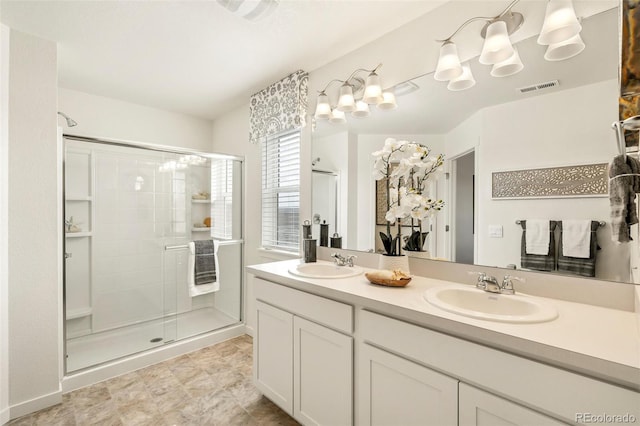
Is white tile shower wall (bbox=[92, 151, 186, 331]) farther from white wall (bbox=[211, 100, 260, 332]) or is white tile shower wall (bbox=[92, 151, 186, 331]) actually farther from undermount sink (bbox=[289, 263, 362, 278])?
undermount sink (bbox=[289, 263, 362, 278])

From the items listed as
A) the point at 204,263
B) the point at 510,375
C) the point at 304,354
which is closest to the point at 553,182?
the point at 510,375

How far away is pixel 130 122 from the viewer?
324 centimetres

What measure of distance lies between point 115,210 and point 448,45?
9.83ft

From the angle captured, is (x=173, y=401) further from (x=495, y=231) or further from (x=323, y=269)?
(x=495, y=231)

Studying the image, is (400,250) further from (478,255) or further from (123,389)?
(123,389)

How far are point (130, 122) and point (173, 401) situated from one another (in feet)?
9.28

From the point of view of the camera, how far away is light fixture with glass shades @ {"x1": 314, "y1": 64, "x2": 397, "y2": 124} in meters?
1.91

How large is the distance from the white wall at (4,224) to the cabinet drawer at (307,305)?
1511 mm

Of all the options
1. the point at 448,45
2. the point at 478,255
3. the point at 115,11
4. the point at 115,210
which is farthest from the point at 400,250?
the point at 115,210

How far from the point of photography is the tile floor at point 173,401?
71.1 inches

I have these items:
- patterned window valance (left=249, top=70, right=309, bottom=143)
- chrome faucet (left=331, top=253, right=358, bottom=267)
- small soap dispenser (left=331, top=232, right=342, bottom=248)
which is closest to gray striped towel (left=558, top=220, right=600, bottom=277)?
chrome faucet (left=331, top=253, right=358, bottom=267)

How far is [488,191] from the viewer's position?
1513 mm

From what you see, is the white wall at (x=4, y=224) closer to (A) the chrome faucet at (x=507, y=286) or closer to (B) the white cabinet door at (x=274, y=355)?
(B) the white cabinet door at (x=274, y=355)

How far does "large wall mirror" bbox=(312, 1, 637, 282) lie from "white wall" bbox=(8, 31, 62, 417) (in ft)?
6.83
